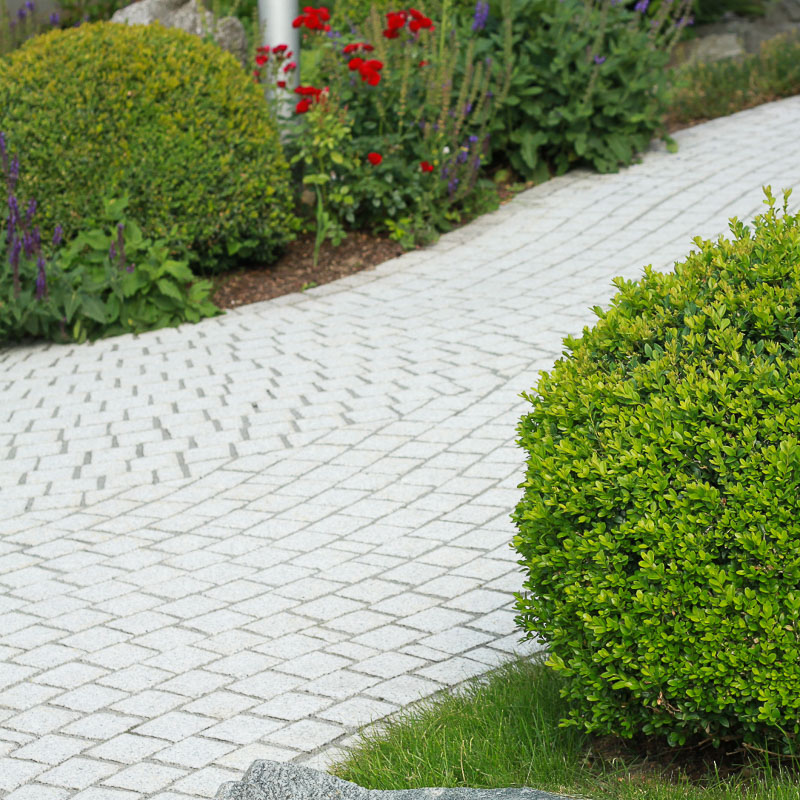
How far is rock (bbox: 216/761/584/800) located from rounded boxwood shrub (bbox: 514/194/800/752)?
336mm

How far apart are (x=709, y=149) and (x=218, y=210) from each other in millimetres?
4713

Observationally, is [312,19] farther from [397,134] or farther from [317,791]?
[317,791]

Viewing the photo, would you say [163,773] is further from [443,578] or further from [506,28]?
[506,28]

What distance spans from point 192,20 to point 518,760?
886cm

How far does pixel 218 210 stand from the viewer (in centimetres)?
777

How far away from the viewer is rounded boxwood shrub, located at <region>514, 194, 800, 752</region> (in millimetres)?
2570

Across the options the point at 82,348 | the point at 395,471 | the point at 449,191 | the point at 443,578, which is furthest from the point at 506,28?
the point at 443,578

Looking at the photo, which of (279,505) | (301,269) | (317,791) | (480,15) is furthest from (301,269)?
(317,791)

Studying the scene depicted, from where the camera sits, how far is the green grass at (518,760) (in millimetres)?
2770

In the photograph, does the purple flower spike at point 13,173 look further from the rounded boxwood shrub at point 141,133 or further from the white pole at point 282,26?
the white pole at point 282,26

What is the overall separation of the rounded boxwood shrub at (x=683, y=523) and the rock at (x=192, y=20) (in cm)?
743

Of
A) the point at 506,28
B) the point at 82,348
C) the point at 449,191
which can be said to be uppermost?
the point at 506,28

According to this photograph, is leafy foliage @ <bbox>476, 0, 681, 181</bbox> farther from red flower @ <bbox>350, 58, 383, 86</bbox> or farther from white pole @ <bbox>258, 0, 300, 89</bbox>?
white pole @ <bbox>258, 0, 300, 89</bbox>

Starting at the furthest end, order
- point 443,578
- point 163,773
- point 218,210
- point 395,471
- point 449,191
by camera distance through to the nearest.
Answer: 1. point 449,191
2. point 218,210
3. point 395,471
4. point 443,578
5. point 163,773
